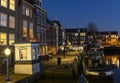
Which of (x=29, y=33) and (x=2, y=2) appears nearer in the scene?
(x=2, y=2)

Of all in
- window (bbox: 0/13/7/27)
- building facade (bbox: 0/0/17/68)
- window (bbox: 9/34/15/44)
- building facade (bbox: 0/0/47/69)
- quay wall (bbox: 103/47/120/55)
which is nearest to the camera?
building facade (bbox: 0/0/17/68)

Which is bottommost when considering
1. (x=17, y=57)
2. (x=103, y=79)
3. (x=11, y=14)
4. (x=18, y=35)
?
(x=103, y=79)

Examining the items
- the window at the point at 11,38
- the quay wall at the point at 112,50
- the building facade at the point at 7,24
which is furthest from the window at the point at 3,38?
the quay wall at the point at 112,50

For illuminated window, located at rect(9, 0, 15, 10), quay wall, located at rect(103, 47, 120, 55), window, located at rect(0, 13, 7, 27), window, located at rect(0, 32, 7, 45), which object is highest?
illuminated window, located at rect(9, 0, 15, 10)

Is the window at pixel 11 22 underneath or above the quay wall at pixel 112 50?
above

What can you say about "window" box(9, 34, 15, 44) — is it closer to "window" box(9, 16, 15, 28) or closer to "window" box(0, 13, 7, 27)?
"window" box(9, 16, 15, 28)

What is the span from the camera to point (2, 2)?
54500 mm

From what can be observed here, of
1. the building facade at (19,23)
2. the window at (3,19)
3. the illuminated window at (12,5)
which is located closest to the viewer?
the window at (3,19)

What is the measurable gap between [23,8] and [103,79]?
25.4 metres

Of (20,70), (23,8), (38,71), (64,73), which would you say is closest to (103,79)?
(64,73)

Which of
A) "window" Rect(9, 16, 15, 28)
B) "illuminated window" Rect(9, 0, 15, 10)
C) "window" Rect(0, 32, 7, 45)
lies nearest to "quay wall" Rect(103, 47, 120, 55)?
"window" Rect(9, 16, 15, 28)

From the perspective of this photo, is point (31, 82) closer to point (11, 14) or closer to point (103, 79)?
point (103, 79)

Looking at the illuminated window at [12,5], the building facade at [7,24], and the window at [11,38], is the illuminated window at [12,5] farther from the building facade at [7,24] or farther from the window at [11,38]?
the window at [11,38]

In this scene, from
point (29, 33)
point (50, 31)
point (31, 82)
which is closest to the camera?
point (31, 82)
